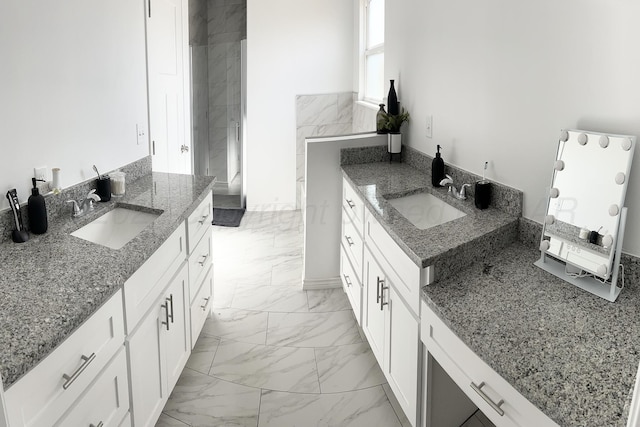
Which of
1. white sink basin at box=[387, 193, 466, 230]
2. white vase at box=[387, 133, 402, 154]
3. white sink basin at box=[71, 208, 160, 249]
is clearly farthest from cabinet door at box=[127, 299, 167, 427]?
white vase at box=[387, 133, 402, 154]

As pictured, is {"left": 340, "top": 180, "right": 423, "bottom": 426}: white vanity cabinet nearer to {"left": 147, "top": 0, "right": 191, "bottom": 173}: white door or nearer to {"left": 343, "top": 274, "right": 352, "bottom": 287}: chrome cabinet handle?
{"left": 343, "top": 274, "right": 352, "bottom": 287}: chrome cabinet handle

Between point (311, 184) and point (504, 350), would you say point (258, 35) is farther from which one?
point (504, 350)

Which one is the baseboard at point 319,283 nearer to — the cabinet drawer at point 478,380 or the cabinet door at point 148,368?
the cabinet door at point 148,368

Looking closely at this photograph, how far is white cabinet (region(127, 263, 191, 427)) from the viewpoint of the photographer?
1723 mm

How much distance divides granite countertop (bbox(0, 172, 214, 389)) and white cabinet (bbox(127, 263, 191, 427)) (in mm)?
254

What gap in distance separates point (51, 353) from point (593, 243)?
1436 mm

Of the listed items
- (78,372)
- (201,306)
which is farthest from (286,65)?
(78,372)

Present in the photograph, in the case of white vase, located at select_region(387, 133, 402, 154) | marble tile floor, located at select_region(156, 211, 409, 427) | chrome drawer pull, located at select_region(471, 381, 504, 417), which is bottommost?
marble tile floor, located at select_region(156, 211, 409, 427)

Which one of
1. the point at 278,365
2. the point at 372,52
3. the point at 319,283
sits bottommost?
the point at 278,365

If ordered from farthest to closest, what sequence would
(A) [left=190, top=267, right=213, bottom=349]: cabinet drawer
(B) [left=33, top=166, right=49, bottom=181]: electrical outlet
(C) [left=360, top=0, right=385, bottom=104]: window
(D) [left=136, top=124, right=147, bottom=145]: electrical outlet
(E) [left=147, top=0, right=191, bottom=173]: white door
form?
1. (C) [left=360, top=0, right=385, bottom=104]: window
2. (E) [left=147, top=0, right=191, bottom=173]: white door
3. (D) [left=136, top=124, right=147, bottom=145]: electrical outlet
4. (A) [left=190, top=267, right=213, bottom=349]: cabinet drawer
5. (B) [left=33, top=166, right=49, bottom=181]: electrical outlet

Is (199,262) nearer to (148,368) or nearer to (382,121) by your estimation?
(148,368)

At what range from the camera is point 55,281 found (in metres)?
1.42

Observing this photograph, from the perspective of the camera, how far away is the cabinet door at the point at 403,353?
1.77m

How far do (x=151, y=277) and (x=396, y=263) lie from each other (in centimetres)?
91
